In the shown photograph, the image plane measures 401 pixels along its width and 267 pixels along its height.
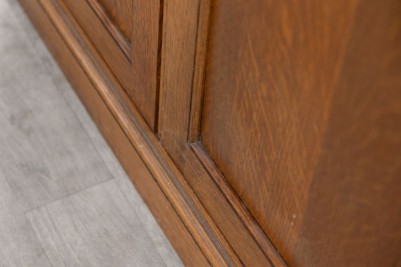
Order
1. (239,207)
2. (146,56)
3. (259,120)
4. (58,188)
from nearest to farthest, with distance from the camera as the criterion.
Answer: (259,120)
(239,207)
(146,56)
(58,188)

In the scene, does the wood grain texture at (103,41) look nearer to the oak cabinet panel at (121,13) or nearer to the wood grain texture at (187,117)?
the oak cabinet panel at (121,13)

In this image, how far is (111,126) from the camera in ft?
4.48

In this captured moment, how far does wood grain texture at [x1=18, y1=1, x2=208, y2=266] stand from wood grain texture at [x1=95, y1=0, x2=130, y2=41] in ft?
0.41

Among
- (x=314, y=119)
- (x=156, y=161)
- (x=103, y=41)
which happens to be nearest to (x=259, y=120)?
(x=314, y=119)

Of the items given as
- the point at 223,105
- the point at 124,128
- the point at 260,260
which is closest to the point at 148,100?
the point at 124,128

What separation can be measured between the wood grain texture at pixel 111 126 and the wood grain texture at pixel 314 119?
25cm

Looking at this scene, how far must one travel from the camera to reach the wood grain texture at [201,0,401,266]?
26.3 inches

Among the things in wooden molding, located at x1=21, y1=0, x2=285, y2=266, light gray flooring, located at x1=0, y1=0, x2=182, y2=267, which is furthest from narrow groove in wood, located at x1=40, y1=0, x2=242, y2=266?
light gray flooring, located at x1=0, y1=0, x2=182, y2=267

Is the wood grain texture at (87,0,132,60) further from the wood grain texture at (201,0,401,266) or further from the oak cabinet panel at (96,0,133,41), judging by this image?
the wood grain texture at (201,0,401,266)

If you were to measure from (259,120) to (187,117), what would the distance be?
0.67 ft

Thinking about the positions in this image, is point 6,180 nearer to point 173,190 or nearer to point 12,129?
point 12,129

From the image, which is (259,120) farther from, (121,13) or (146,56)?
(121,13)

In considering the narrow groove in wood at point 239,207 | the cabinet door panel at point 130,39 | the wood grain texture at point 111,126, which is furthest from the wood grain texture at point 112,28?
the narrow groove in wood at point 239,207

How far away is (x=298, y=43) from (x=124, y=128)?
607 millimetres
